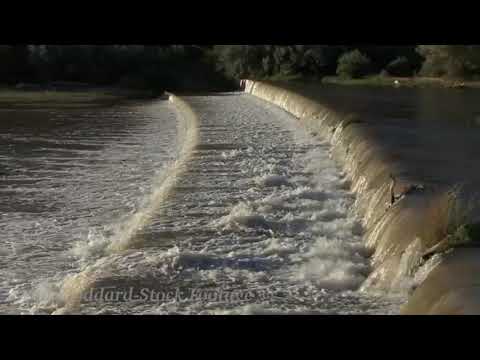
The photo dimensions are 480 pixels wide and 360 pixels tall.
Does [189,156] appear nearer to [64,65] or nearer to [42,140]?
[42,140]

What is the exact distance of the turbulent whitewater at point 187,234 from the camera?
16.6ft

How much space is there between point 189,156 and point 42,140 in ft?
18.3

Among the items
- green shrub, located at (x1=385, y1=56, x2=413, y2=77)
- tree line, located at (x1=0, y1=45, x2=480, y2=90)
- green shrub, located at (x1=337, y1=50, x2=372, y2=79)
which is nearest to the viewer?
green shrub, located at (x1=385, y1=56, x2=413, y2=77)

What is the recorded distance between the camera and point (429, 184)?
728 cm

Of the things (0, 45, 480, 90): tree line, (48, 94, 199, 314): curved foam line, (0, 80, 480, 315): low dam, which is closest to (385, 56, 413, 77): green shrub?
(0, 45, 480, 90): tree line

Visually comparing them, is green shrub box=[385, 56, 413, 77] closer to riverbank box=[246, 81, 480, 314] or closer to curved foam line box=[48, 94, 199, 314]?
riverbank box=[246, 81, 480, 314]

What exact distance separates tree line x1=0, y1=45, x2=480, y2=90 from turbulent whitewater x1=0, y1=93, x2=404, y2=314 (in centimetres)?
2444

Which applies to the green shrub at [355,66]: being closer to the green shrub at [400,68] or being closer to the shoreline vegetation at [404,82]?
the shoreline vegetation at [404,82]

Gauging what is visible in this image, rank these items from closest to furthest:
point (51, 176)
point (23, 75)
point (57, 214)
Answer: point (57, 214) → point (51, 176) → point (23, 75)

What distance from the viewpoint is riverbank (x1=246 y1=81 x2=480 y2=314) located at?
439cm

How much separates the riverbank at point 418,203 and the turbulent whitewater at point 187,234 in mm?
221

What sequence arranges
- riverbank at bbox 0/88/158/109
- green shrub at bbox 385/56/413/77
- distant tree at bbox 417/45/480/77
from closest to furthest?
riverbank at bbox 0/88/158/109, distant tree at bbox 417/45/480/77, green shrub at bbox 385/56/413/77
